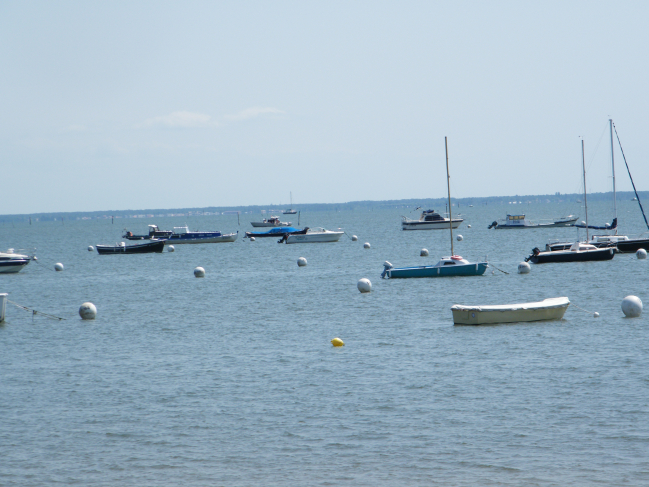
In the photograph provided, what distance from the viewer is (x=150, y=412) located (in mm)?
22156

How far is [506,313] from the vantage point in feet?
117

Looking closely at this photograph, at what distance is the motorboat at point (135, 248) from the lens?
327ft

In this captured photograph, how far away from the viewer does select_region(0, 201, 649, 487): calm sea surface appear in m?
17.4

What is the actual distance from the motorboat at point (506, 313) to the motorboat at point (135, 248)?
70030 mm

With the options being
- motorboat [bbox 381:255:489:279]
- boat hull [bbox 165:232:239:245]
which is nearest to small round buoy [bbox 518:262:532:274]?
motorboat [bbox 381:255:489:279]

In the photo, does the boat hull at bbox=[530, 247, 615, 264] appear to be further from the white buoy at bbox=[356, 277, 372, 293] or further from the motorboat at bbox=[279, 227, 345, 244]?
the motorboat at bbox=[279, 227, 345, 244]

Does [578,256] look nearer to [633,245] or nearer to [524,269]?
[524,269]

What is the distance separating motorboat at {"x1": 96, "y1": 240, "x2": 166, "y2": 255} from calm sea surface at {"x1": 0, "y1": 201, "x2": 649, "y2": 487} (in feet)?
171

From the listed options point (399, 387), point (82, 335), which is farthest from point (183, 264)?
point (399, 387)

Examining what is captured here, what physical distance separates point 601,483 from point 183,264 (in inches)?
2924

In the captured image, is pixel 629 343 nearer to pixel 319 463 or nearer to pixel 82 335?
pixel 319 463

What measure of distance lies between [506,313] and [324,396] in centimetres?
1470

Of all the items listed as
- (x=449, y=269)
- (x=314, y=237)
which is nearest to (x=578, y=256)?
(x=449, y=269)

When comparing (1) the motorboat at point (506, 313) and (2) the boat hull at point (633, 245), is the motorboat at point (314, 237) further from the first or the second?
(1) the motorboat at point (506, 313)
